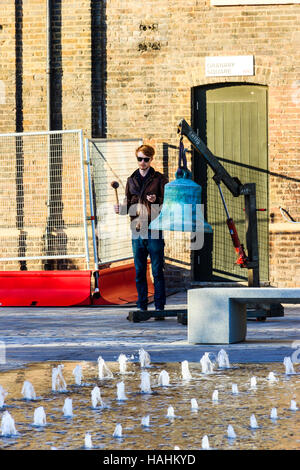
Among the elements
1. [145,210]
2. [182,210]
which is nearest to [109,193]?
[145,210]

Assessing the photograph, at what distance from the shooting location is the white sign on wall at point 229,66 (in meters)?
16.4

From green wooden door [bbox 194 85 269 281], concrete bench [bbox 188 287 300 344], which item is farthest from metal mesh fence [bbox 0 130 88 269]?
concrete bench [bbox 188 287 300 344]

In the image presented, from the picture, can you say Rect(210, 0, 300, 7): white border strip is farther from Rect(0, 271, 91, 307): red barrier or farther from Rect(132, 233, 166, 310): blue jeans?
Rect(132, 233, 166, 310): blue jeans

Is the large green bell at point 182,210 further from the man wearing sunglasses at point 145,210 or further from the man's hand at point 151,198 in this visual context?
the man wearing sunglasses at point 145,210

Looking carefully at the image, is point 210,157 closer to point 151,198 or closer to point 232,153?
point 151,198

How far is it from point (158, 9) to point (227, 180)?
645cm

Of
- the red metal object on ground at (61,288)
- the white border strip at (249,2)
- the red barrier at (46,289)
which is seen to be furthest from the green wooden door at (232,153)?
the red barrier at (46,289)

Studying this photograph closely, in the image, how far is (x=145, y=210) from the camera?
11.5m

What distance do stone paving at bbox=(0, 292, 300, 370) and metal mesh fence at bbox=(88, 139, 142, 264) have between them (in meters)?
1.88

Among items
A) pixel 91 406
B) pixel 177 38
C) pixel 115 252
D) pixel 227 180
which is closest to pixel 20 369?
pixel 91 406

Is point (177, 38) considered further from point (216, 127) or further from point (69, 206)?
point (69, 206)

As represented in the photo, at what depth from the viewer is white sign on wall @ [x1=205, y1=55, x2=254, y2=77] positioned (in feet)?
53.7

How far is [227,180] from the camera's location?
11.3 metres

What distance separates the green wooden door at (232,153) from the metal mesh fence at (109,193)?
62.3 inches
